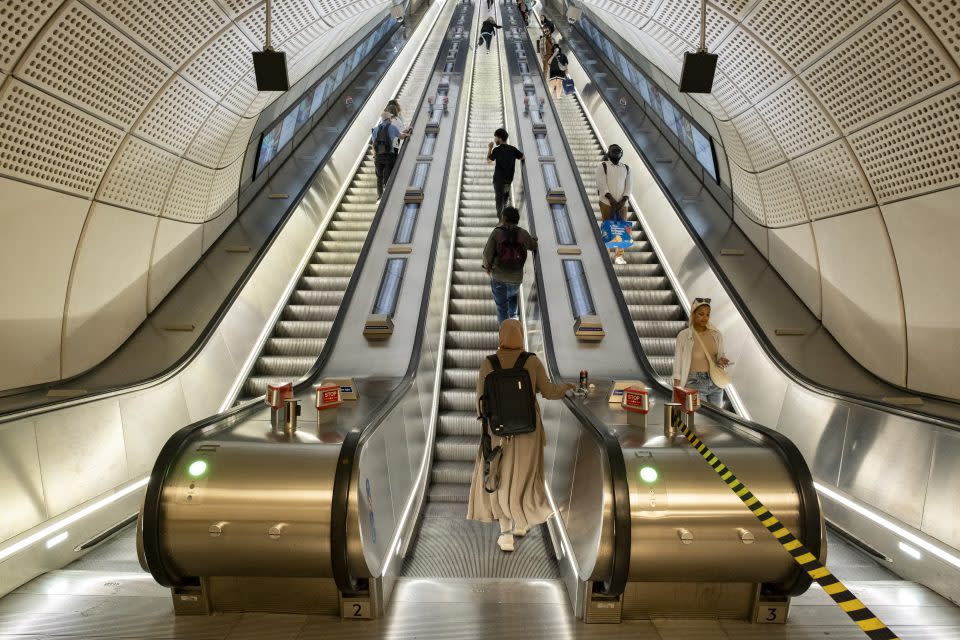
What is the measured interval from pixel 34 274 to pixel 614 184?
264 inches

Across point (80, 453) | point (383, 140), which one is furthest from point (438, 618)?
point (383, 140)

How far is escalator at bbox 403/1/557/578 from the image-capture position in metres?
4.58

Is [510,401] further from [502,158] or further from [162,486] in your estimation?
[502,158]

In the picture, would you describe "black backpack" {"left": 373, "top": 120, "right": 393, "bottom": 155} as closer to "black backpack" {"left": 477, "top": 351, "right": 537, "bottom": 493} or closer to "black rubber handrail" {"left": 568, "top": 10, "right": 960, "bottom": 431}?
"black rubber handrail" {"left": 568, "top": 10, "right": 960, "bottom": 431}

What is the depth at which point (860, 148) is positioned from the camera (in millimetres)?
5406

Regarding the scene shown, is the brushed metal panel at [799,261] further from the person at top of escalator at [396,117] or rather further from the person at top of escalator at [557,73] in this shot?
the person at top of escalator at [557,73]

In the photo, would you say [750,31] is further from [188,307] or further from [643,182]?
[188,307]

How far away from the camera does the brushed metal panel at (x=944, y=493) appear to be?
12.8 feet

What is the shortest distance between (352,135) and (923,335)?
1052 centimetres

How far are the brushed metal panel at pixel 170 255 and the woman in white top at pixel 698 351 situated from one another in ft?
17.2

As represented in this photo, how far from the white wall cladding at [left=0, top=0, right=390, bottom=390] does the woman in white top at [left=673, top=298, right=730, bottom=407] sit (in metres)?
4.61

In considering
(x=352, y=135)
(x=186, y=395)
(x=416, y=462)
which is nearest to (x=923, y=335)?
(x=416, y=462)

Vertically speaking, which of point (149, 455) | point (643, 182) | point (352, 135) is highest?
point (352, 135)

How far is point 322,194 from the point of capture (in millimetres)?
10406
